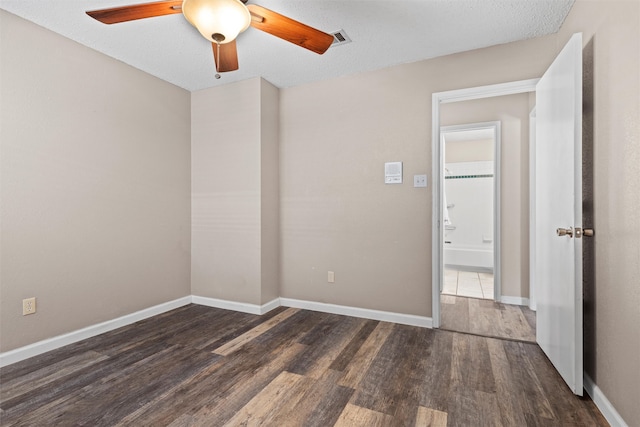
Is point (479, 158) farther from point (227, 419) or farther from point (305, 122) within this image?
point (227, 419)

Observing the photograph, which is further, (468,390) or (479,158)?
(479,158)

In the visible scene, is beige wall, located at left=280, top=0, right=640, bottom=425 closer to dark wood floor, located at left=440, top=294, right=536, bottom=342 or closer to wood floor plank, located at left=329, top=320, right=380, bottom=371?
wood floor plank, located at left=329, top=320, right=380, bottom=371

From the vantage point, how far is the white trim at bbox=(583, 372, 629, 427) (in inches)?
57.4

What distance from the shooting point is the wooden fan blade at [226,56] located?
1.89 meters

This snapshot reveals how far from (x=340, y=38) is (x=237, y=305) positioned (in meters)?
2.67

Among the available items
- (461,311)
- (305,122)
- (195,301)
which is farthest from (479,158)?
(195,301)

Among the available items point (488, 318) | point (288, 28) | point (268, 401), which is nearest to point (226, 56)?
point (288, 28)

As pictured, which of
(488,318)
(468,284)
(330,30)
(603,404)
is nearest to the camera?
(603,404)

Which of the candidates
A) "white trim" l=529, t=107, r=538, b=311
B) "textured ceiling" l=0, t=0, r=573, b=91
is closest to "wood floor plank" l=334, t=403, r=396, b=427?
"textured ceiling" l=0, t=0, r=573, b=91

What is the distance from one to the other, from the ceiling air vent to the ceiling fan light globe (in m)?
1.01

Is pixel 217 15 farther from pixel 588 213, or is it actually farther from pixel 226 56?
pixel 588 213

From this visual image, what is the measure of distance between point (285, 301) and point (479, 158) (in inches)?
173

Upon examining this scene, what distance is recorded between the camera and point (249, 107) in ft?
10.6

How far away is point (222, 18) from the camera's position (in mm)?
1487
